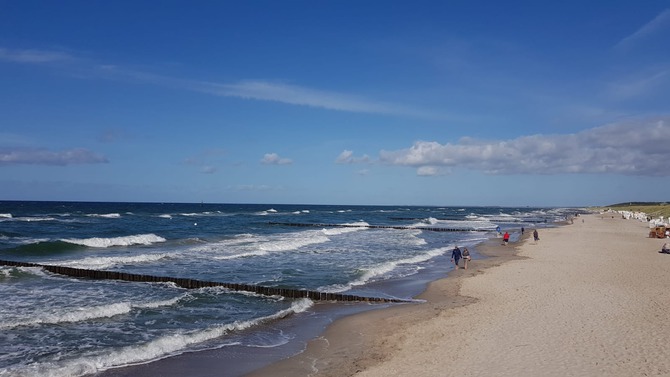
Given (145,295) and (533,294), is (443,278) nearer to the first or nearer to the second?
(533,294)

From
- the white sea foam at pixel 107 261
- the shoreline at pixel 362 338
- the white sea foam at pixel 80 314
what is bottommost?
the shoreline at pixel 362 338

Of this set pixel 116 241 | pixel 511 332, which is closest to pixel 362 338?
pixel 511 332

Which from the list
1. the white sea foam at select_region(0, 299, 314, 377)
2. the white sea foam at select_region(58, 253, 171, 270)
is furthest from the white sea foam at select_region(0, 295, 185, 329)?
the white sea foam at select_region(58, 253, 171, 270)

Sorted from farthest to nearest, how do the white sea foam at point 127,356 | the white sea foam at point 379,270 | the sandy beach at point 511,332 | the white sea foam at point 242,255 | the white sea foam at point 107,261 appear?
1. the white sea foam at point 242,255
2. the white sea foam at point 107,261
3. the white sea foam at point 379,270
4. the sandy beach at point 511,332
5. the white sea foam at point 127,356

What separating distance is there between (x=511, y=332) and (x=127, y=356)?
29.2ft

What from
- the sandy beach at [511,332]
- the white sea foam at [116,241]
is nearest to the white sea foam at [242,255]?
the white sea foam at [116,241]

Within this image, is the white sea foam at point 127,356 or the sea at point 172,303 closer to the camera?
the white sea foam at point 127,356

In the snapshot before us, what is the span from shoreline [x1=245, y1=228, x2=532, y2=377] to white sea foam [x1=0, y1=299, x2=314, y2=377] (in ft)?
8.12

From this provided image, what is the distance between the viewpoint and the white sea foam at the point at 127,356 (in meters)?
9.70

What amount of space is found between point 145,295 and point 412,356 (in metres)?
10.7

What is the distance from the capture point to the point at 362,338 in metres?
12.6

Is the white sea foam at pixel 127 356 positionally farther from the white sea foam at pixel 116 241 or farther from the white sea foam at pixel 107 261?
the white sea foam at pixel 116 241

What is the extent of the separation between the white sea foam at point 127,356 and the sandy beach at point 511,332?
8.45 feet

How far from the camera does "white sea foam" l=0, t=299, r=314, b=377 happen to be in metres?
9.70
